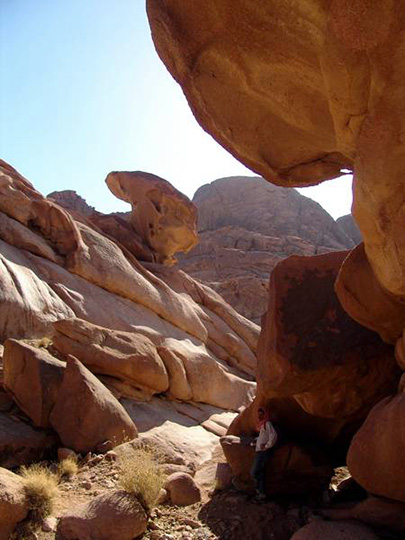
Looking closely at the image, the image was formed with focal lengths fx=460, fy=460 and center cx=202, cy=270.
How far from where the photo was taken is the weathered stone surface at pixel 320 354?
7.30m

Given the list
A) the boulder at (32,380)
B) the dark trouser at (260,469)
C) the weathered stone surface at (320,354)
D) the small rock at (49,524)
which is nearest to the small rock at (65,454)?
the boulder at (32,380)

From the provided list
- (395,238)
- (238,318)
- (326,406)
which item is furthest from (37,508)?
(238,318)

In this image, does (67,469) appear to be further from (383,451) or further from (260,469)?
(383,451)

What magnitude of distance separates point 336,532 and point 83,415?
5.03 metres

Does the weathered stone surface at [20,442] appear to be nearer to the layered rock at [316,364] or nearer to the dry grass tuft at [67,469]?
the dry grass tuft at [67,469]

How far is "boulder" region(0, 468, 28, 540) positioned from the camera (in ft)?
17.4

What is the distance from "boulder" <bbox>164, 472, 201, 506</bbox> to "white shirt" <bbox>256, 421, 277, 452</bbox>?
4.21 ft

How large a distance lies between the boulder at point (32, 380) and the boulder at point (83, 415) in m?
0.19

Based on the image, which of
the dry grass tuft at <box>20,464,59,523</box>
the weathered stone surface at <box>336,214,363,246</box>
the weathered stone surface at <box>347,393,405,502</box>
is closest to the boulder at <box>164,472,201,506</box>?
the dry grass tuft at <box>20,464,59,523</box>

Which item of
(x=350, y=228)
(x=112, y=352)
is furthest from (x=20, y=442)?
(x=350, y=228)

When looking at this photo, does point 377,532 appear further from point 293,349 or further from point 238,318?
point 238,318

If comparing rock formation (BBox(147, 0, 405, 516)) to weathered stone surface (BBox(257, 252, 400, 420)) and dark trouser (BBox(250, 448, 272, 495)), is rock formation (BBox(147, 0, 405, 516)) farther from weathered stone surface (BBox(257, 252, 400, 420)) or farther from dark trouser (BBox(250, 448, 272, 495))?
dark trouser (BBox(250, 448, 272, 495))

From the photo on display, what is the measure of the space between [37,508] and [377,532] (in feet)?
13.2

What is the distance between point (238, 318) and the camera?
21641 mm
